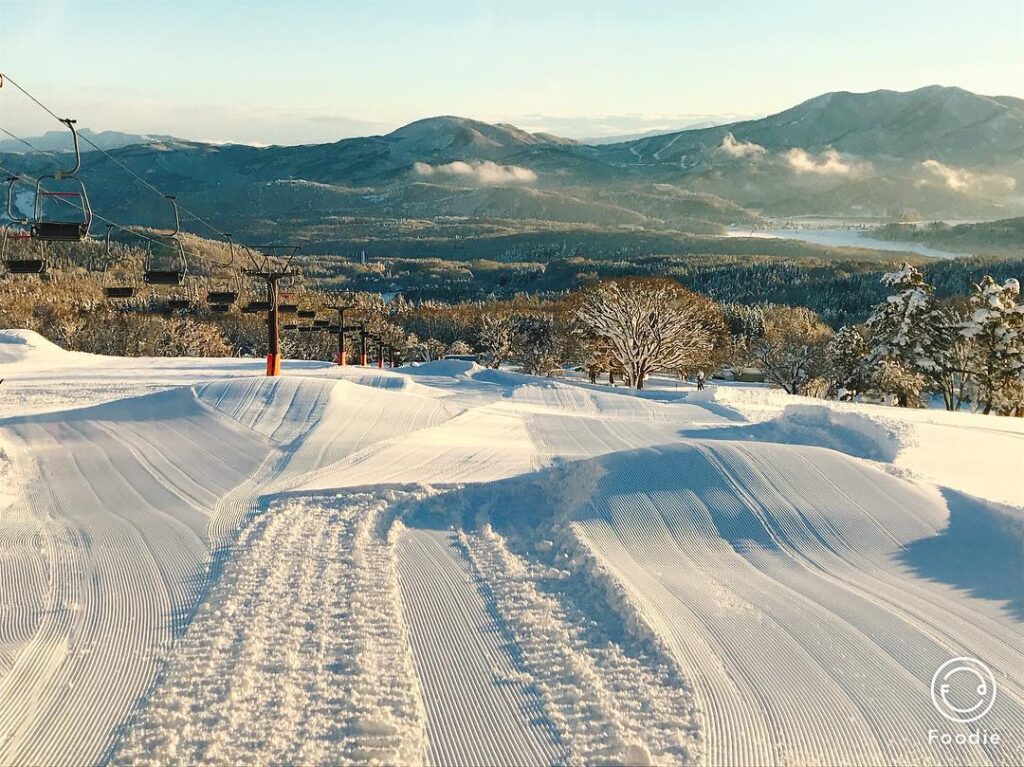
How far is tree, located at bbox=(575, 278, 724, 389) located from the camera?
3916cm

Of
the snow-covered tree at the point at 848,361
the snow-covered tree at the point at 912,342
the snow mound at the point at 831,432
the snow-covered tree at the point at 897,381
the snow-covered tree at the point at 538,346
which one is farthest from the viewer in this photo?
the snow-covered tree at the point at 538,346

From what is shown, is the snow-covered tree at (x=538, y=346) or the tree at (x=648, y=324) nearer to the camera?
the tree at (x=648, y=324)

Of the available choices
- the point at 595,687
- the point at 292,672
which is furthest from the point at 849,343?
the point at 292,672

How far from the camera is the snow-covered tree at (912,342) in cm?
3888

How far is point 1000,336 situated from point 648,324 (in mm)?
14828

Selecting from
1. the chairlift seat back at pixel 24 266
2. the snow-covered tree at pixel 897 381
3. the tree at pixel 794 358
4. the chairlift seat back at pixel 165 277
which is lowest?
the tree at pixel 794 358

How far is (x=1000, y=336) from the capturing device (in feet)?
117

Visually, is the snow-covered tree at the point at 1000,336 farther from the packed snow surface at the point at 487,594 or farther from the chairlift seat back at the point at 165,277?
the chairlift seat back at the point at 165,277

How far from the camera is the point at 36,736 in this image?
6.82 metres

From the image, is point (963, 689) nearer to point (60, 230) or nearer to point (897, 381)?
point (60, 230)

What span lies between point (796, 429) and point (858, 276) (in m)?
164

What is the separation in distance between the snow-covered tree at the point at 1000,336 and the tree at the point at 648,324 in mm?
11538

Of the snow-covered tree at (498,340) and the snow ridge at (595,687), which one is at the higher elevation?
the snow ridge at (595,687)

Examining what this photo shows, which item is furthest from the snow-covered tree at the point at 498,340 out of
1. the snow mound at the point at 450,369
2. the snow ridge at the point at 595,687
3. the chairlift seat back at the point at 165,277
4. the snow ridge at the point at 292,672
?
the snow ridge at the point at 595,687
